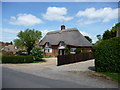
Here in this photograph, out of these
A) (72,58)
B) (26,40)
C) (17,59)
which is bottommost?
(17,59)

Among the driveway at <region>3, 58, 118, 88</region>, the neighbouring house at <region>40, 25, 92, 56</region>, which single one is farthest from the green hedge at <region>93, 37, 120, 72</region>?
the neighbouring house at <region>40, 25, 92, 56</region>

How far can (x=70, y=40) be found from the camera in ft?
106

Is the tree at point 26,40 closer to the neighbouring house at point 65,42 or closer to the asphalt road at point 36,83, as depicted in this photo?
the neighbouring house at point 65,42

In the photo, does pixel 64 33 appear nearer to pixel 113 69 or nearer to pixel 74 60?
pixel 74 60

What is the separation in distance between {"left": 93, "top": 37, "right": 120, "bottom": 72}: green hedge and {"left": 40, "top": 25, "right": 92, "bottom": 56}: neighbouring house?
19168 millimetres

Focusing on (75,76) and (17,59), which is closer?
(75,76)

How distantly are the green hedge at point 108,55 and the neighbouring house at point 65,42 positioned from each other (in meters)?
19.2

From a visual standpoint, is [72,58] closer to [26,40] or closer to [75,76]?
[75,76]

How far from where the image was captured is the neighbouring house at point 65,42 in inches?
1233

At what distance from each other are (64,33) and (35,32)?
1447cm

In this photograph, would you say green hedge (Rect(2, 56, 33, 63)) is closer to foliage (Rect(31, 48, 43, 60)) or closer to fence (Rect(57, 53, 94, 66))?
foliage (Rect(31, 48, 43, 60))

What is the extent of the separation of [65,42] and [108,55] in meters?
21.8

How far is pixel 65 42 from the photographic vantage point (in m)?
32.1

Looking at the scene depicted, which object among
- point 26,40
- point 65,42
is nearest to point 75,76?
point 65,42
